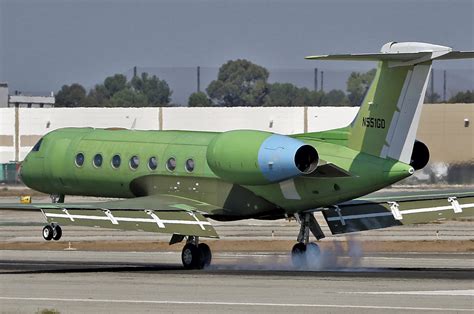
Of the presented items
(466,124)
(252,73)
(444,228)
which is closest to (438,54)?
(444,228)

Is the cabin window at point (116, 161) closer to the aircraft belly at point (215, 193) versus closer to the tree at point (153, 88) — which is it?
the aircraft belly at point (215, 193)

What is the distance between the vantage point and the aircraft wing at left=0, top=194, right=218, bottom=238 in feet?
117

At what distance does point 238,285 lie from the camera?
30.7 m

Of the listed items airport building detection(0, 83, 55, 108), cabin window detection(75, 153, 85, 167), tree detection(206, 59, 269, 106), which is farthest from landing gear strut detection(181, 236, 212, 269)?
tree detection(206, 59, 269, 106)

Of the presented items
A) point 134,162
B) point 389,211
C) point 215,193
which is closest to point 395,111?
point 389,211

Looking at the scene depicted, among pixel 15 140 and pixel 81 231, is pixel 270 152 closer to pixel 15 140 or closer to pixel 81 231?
pixel 81 231

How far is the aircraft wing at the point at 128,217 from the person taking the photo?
35656mm

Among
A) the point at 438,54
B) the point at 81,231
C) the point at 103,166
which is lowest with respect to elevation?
the point at 81,231

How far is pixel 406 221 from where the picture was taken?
39281 millimetres

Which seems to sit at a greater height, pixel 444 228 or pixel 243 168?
pixel 243 168

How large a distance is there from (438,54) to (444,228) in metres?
25.1

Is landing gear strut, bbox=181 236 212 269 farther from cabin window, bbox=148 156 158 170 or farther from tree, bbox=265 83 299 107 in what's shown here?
tree, bbox=265 83 299 107

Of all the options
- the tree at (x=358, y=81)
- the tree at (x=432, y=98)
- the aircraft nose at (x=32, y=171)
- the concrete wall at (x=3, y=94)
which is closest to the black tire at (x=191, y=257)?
the aircraft nose at (x=32, y=171)

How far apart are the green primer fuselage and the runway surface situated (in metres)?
2.03
